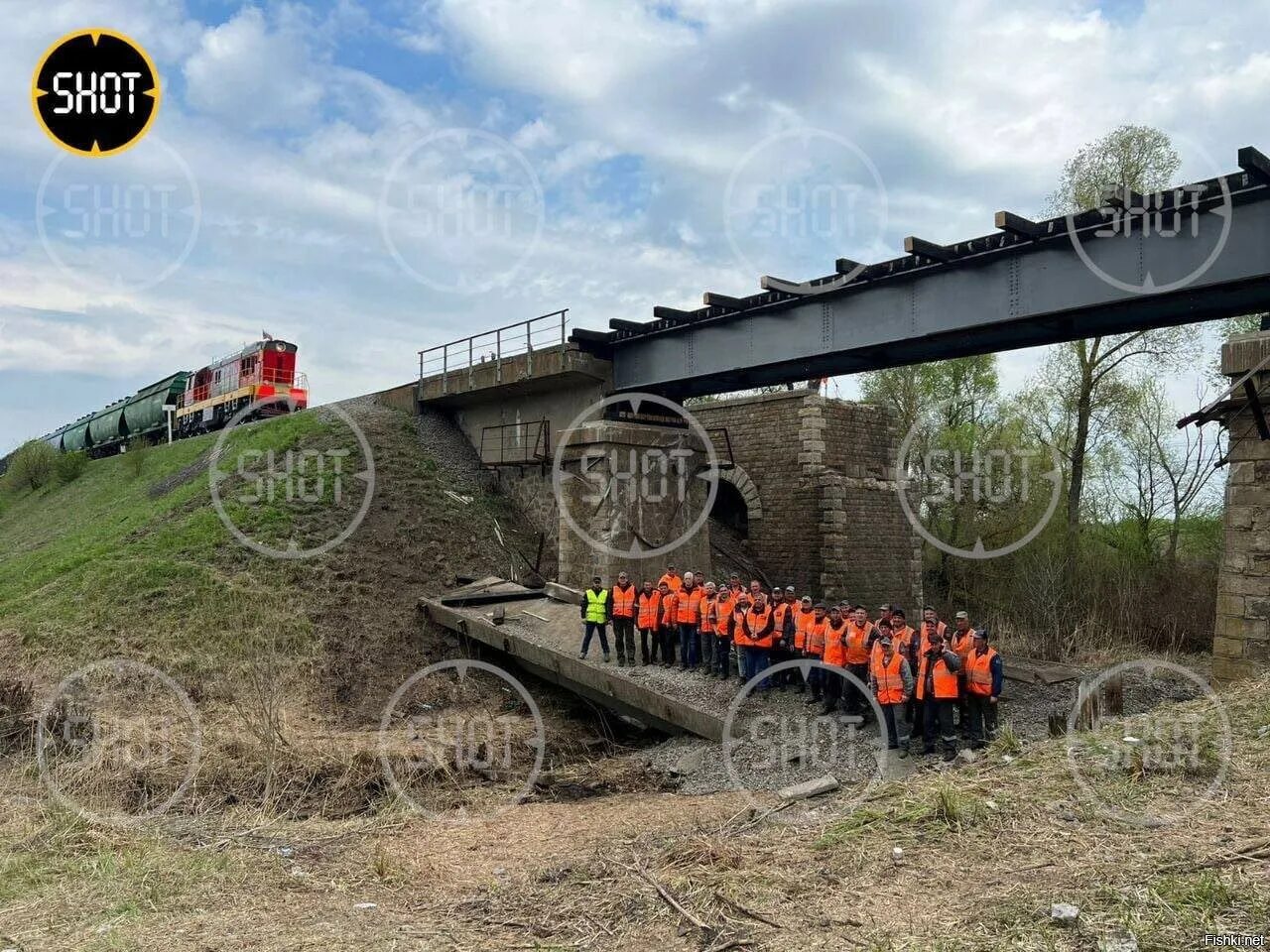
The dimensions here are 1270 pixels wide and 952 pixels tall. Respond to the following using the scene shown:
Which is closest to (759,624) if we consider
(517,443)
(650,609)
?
(650,609)

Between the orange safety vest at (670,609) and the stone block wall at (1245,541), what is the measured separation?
710 cm

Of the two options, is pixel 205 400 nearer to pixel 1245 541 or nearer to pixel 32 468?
pixel 32 468

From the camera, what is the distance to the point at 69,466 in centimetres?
3112

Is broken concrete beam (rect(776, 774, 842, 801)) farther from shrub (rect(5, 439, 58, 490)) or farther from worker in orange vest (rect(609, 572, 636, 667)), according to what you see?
shrub (rect(5, 439, 58, 490))

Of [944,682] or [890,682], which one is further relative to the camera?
[890,682]

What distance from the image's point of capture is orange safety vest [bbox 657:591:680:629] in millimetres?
13844

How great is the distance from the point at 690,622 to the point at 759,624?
1.47 meters

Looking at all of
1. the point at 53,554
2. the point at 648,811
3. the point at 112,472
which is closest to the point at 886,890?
the point at 648,811

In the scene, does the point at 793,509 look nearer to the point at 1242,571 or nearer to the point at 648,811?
the point at 1242,571

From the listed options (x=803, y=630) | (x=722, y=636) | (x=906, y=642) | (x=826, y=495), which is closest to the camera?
(x=906, y=642)

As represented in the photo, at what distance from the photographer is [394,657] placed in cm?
1552

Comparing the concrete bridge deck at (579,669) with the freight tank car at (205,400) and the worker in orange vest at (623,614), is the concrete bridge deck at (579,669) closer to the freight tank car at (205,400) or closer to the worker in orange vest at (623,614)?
the worker in orange vest at (623,614)

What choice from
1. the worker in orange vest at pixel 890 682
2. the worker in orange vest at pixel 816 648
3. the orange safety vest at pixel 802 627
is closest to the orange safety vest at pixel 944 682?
the worker in orange vest at pixel 890 682

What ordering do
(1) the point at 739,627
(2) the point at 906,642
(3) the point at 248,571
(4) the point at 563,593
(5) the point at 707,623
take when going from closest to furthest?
(2) the point at 906,642, (1) the point at 739,627, (5) the point at 707,623, (3) the point at 248,571, (4) the point at 563,593
